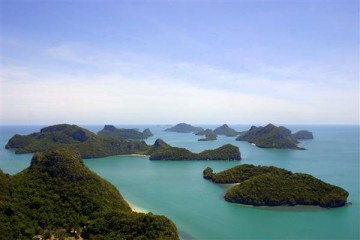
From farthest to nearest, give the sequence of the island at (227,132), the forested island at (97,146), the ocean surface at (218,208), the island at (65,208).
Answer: the island at (227,132) < the forested island at (97,146) < the ocean surface at (218,208) < the island at (65,208)

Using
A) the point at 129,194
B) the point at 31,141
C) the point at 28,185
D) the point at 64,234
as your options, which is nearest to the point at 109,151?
the point at 31,141

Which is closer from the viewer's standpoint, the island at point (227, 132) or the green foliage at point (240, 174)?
the green foliage at point (240, 174)

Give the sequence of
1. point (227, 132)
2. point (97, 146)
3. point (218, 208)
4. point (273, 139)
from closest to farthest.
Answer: point (218, 208)
point (97, 146)
point (273, 139)
point (227, 132)

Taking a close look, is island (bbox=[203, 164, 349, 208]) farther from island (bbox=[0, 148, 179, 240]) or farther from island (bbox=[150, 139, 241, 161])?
island (bbox=[150, 139, 241, 161])

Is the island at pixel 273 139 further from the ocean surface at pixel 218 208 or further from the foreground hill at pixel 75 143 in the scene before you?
the foreground hill at pixel 75 143

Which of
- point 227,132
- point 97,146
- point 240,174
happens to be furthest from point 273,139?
point 227,132

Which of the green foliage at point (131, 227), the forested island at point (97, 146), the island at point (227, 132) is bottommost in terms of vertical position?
the green foliage at point (131, 227)

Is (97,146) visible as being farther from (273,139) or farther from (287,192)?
(287,192)

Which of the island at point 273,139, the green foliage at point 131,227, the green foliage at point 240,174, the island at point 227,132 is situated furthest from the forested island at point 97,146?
the island at point 227,132
